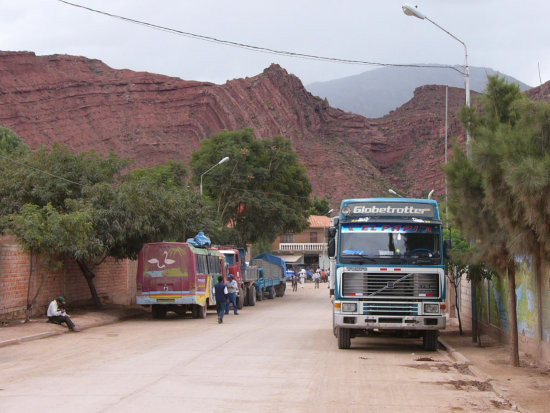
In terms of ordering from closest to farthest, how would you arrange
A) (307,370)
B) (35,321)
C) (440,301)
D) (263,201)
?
(307,370) < (440,301) < (35,321) < (263,201)

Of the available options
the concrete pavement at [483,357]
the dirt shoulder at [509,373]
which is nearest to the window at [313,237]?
the concrete pavement at [483,357]

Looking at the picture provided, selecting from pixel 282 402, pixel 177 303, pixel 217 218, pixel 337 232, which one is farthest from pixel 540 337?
pixel 217 218

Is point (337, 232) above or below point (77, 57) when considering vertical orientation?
below

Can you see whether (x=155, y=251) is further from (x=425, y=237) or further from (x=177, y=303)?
(x=425, y=237)

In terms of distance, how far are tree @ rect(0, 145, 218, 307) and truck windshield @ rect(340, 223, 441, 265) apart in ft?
34.3

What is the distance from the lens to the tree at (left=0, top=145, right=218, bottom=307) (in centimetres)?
2429

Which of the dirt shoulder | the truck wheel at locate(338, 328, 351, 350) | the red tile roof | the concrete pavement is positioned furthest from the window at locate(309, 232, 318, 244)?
the truck wheel at locate(338, 328, 351, 350)

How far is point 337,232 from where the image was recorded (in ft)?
53.9

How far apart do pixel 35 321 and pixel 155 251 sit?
17.4 feet

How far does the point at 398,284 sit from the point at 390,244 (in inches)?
37.0

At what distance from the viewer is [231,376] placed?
11.7 metres

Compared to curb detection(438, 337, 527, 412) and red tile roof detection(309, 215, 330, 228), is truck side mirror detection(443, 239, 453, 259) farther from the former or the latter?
red tile roof detection(309, 215, 330, 228)

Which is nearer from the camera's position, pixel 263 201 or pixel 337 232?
pixel 337 232

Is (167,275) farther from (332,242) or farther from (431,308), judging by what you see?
(431,308)
